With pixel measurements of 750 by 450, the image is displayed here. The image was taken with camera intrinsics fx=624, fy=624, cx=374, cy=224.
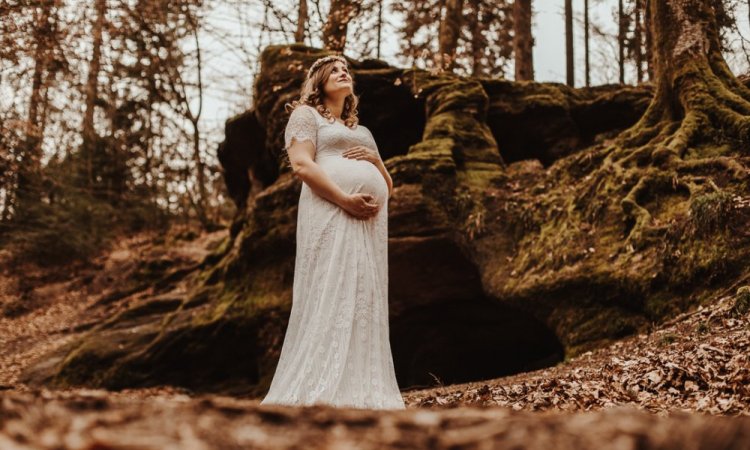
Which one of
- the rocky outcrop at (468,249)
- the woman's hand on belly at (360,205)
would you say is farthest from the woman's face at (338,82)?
the rocky outcrop at (468,249)

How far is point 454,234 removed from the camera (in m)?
8.99

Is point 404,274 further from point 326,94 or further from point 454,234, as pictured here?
point 326,94

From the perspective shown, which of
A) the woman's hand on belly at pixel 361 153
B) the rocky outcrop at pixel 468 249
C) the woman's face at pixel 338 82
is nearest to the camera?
the woman's hand on belly at pixel 361 153

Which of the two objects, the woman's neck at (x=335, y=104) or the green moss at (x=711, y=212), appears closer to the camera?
the woman's neck at (x=335, y=104)

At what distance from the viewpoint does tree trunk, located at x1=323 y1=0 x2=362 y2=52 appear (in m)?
10.9

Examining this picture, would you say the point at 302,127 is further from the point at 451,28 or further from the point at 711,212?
the point at 451,28

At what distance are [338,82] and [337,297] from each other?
2.03 m

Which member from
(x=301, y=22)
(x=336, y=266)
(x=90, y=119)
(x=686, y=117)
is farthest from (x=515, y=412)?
(x=90, y=119)

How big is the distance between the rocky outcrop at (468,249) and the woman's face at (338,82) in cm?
369

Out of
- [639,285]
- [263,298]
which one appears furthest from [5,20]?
[639,285]

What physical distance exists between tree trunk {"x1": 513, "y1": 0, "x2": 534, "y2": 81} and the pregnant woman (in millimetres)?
10861

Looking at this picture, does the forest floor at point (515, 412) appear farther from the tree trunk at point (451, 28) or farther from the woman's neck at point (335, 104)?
the tree trunk at point (451, 28)

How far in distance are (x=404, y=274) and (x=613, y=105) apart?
5578 mm

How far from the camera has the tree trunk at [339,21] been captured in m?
10.9
